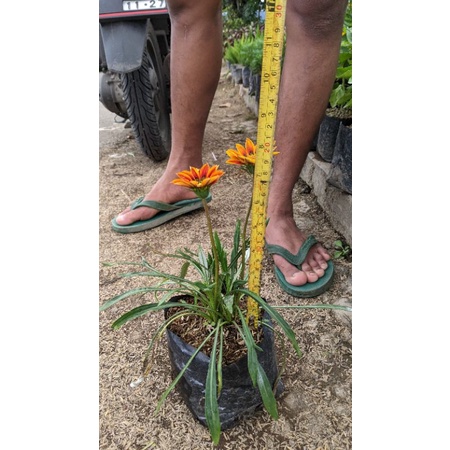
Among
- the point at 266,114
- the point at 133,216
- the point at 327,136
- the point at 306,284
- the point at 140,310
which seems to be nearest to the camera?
the point at 266,114

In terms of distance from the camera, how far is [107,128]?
305cm

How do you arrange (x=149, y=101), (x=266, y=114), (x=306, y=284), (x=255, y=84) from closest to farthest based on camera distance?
(x=266, y=114), (x=306, y=284), (x=149, y=101), (x=255, y=84)

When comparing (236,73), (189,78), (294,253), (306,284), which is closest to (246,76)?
(236,73)

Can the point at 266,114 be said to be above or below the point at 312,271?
above

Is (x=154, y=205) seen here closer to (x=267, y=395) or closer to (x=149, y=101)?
(x=149, y=101)

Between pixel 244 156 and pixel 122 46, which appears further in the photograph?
pixel 122 46

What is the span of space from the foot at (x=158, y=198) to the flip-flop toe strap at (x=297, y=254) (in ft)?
1.69

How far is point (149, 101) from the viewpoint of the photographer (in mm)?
2012

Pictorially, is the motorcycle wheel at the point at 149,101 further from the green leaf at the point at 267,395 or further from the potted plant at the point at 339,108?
the green leaf at the point at 267,395

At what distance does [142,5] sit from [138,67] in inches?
11.5

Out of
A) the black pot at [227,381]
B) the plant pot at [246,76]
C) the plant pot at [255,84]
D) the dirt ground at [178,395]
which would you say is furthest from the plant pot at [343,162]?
the plant pot at [246,76]

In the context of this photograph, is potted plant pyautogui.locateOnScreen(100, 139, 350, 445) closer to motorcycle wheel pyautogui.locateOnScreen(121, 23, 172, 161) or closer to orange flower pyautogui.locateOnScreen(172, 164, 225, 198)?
orange flower pyautogui.locateOnScreen(172, 164, 225, 198)

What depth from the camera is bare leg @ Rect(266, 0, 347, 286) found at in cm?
124

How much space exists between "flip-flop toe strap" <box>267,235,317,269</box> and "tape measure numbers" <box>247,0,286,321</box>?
1.79 ft
